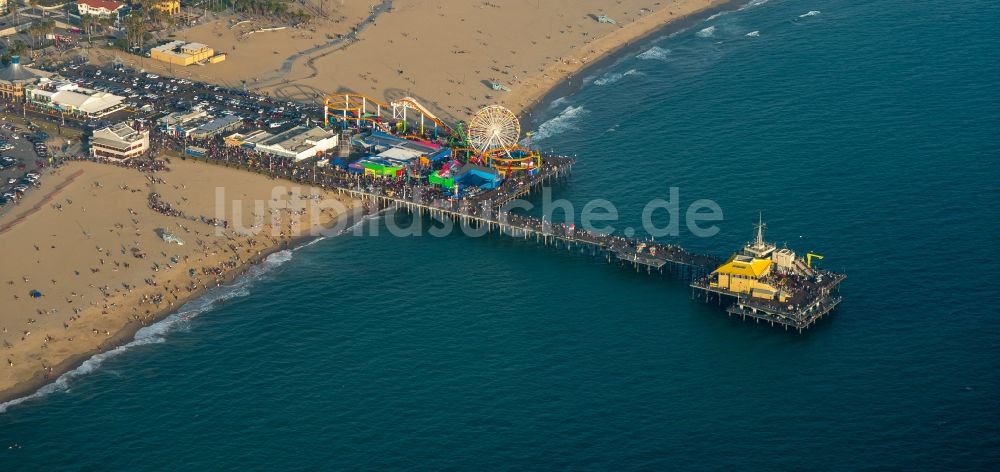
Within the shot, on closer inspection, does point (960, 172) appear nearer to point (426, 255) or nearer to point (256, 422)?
point (426, 255)

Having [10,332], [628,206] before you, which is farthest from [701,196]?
[10,332]

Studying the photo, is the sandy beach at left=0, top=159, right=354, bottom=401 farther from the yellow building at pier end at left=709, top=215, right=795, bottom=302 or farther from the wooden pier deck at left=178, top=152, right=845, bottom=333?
the yellow building at pier end at left=709, top=215, right=795, bottom=302

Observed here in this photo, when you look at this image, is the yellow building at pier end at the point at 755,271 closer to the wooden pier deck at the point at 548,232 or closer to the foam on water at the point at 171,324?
the wooden pier deck at the point at 548,232

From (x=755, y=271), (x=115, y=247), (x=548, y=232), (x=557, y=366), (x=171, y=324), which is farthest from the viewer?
(x=548, y=232)

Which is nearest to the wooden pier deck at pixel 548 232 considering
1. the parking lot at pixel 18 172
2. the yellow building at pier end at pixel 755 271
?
the yellow building at pier end at pixel 755 271

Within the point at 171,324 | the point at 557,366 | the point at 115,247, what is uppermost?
the point at 115,247

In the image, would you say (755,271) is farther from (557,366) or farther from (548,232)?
(548,232)

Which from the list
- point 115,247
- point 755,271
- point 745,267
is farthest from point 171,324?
point 755,271
